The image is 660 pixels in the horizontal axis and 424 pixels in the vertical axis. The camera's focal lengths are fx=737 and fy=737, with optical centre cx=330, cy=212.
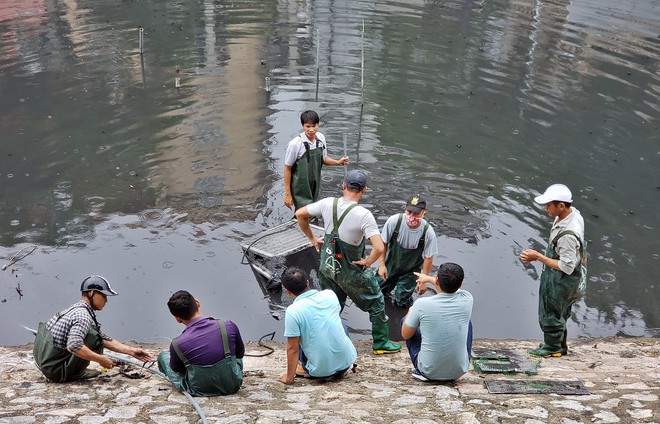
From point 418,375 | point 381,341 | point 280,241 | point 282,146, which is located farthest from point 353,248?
point 282,146

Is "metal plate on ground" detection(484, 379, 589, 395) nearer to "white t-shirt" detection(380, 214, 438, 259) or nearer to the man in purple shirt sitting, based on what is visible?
"white t-shirt" detection(380, 214, 438, 259)

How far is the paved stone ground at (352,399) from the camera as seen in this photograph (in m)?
5.57

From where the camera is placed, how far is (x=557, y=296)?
23.4 ft

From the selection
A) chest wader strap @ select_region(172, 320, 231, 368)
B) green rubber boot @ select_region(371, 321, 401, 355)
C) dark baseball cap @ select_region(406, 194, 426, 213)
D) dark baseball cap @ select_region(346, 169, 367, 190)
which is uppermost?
dark baseball cap @ select_region(346, 169, 367, 190)

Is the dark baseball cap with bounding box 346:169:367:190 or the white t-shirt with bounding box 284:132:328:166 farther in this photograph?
the white t-shirt with bounding box 284:132:328:166

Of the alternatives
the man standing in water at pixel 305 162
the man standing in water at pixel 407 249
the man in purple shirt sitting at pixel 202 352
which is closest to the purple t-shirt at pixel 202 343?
the man in purple shirt sitting at pixel 202 352

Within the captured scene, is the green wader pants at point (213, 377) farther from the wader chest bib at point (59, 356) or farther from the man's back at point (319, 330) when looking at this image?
the wader chest bib at point (59, 356)

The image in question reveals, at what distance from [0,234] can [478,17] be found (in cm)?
1770

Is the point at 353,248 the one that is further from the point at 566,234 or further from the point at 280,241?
the point at 280,241

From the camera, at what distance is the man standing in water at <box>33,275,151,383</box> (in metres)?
6.17

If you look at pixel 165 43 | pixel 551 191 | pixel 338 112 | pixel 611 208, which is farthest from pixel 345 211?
pixel 165 43

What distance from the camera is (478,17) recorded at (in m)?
23.7

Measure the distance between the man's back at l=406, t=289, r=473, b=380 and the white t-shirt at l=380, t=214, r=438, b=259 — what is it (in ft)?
5.63

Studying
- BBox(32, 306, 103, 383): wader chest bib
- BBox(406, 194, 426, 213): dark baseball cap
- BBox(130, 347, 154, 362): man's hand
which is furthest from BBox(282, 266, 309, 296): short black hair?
BBox(406, 194, 426, 213): dark baseball cap
